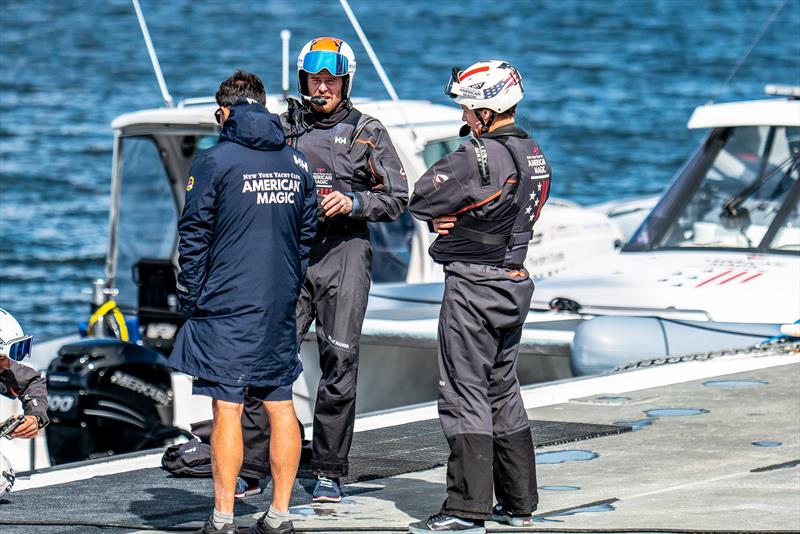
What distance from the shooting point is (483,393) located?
20.3 feet

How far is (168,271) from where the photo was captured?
12.0 m

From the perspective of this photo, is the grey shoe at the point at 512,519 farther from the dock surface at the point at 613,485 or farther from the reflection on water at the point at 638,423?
the reflection on water at the point at 638,423

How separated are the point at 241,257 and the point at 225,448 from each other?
0.66 m

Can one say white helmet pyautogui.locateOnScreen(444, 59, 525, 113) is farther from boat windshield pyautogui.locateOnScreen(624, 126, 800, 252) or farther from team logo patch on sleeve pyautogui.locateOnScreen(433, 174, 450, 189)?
boat windshield pyautogui.locateOnScreen(624, 126, 800, 252)

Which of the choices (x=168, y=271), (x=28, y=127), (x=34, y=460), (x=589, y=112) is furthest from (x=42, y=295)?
(x=589, y=112)

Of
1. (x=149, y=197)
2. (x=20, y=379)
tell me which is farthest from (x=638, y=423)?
(x=149, y=197)

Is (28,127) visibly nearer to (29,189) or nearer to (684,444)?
(29,189)

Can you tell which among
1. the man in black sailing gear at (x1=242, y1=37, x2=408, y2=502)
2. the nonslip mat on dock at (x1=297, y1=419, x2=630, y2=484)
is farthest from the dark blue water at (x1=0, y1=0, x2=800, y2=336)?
the man in black sailing gear at (x1=242, y1=37, x2=408, y2=502)

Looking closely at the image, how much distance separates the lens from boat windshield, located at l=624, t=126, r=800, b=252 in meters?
11.1

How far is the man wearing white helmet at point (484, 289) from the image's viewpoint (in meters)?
6.14

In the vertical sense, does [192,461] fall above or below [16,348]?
below

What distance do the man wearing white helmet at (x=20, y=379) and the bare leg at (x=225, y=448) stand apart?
3.91 ft

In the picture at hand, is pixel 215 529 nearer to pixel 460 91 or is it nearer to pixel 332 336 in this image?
pixel 332 336

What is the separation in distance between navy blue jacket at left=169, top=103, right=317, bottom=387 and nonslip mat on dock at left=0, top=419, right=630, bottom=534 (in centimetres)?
82
